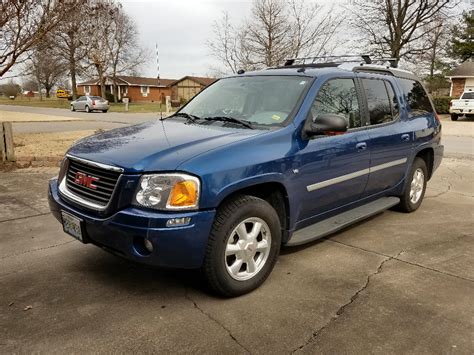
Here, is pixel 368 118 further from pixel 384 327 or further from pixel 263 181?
pixel 384 327

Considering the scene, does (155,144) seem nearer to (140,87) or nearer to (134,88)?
(134,88)

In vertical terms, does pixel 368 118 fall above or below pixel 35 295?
above

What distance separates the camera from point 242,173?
3088mm

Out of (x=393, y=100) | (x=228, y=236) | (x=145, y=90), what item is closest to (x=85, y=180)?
(x=228, y=236)

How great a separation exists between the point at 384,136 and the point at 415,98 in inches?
55.2

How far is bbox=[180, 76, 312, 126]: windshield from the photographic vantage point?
3.81 m

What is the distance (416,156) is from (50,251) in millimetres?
4610

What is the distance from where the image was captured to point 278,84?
13.6 feet

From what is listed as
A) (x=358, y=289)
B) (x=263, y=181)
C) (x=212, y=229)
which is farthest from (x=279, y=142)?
(x=358, y=289)

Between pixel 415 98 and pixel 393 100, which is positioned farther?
pixel 415 98

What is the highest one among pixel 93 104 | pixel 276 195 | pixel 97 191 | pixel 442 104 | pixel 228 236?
pixel 442 104

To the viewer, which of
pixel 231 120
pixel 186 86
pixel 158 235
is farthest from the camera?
pixel 186 86

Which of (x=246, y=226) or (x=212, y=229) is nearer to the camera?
(x=212, y=229)

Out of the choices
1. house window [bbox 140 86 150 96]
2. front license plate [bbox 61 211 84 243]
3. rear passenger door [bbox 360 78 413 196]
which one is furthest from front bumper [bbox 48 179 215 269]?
house window [bbox 140 86 150 96]
